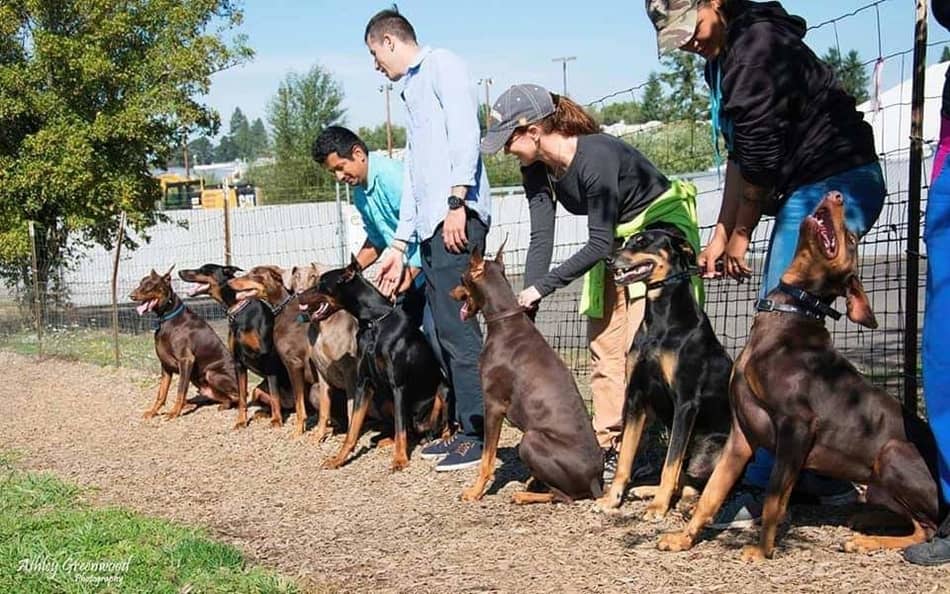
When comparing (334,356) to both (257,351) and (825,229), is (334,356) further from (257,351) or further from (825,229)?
(825,229)

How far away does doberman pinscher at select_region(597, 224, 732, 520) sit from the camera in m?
4.86

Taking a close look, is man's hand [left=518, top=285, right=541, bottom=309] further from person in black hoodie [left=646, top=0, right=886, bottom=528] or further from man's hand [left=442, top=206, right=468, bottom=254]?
person in black hoodie [left=646, top=0, right=886, bottom=528]

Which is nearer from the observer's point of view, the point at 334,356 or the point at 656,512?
the point at 656,512

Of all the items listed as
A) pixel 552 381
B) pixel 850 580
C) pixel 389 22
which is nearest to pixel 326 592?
pixel 552 381

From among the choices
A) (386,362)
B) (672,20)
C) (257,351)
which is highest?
(672,20)

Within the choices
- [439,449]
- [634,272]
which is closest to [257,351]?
[439,449]

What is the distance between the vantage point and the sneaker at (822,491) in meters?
4.92

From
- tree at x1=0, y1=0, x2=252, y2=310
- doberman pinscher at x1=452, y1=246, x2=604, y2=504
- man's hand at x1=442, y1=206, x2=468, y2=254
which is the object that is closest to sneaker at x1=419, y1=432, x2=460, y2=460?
doberman pinscher at x1=452, y1=246, x2=604, y2=504

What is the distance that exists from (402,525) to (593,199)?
2.01 meters

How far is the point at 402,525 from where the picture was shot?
206 inches

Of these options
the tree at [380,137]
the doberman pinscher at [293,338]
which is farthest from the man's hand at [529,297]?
the tree at [380,137]

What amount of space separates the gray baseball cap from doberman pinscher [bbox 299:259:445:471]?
1.81 metres

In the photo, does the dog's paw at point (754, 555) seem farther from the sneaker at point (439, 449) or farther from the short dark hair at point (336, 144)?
the short dark hair at point (336, 144)

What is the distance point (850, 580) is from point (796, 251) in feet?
4.48
